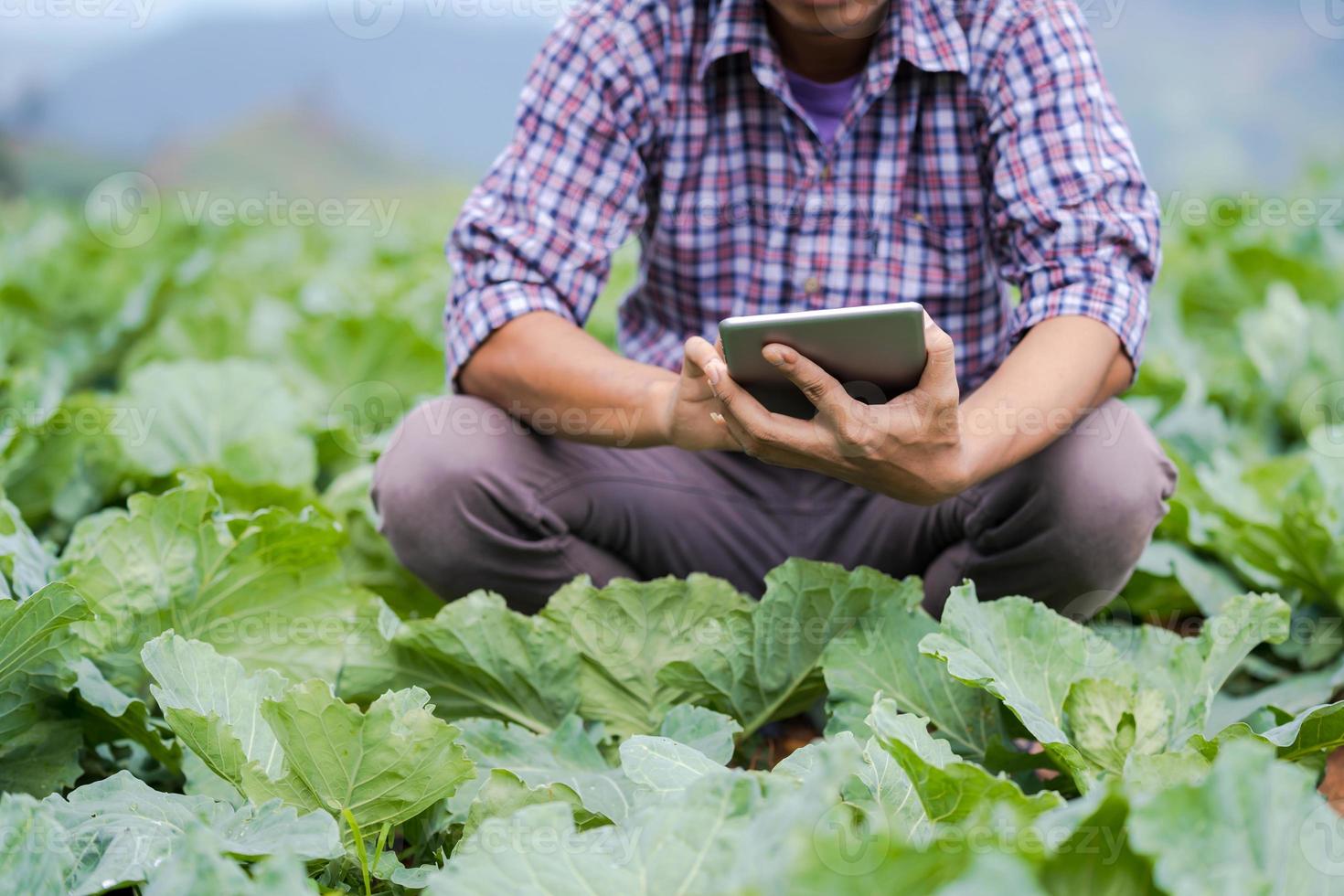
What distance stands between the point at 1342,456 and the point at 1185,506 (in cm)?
32

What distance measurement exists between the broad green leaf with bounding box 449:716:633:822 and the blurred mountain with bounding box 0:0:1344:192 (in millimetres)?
978

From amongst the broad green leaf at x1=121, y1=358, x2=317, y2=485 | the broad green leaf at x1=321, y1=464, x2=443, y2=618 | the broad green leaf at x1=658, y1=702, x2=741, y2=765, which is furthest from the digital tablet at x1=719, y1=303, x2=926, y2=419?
the broad green leaf at x1=121, y1=358, x2=317, y2=485

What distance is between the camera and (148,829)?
1.17 m

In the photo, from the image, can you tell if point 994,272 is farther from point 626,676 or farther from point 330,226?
point 330,226

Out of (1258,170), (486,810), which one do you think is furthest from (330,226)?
(1258,170)

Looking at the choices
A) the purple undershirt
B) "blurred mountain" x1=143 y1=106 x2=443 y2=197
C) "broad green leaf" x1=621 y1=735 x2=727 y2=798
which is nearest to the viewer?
"broad green leaf" x1=621 y1=735 x2=727 y2=798

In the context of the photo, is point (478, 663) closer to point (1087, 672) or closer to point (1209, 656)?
point (1087, 672)

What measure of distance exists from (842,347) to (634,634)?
518 millimetres

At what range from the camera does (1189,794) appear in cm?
88

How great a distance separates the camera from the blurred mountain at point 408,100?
43.4 ft

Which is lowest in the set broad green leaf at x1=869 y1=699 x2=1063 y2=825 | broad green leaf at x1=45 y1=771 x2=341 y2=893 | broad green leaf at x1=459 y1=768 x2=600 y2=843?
broad green leaf at x1=459 y1=768 x2=600 y2=843

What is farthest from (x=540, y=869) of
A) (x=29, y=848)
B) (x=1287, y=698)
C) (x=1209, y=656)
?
(x=1287, y=698)

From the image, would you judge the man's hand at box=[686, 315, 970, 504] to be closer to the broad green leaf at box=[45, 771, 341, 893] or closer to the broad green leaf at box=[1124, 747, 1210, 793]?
the broad green leaf at box=[1124, 747, 1210, 793]

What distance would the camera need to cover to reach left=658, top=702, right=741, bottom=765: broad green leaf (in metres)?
1.38
